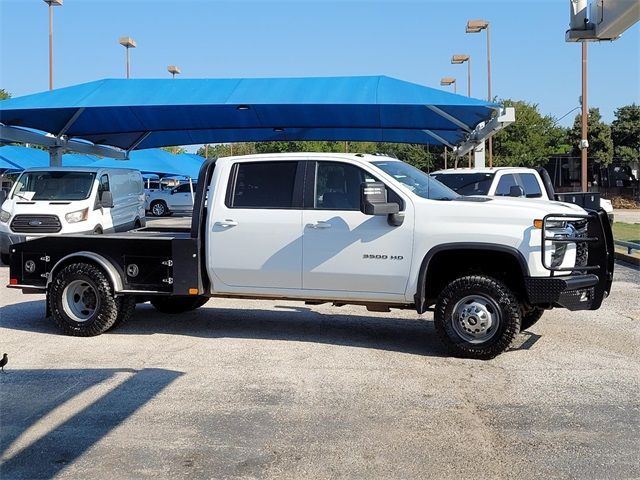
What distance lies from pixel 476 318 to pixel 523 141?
4627cm

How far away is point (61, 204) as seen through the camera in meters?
14.7

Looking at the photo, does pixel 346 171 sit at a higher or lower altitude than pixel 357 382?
higher

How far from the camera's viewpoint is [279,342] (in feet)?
26.2

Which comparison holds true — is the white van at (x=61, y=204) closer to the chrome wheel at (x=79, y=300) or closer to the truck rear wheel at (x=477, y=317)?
the chrome wheel at (x=79, y=300)

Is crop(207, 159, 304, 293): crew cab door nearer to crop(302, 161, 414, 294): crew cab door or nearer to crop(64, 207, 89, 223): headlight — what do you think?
crop(302, 161, 414, 294): crew cab door

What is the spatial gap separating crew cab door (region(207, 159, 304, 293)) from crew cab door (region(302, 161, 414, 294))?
145 mm

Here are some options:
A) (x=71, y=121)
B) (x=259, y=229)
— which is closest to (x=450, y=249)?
(x=259, y=229)

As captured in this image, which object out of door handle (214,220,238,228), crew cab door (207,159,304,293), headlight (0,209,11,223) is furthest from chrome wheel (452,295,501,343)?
headlight (0,209,11,223)

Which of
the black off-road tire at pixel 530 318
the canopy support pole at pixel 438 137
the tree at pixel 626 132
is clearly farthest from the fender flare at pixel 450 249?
the tree at pixel 626 132

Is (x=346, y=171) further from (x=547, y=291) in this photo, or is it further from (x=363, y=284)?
(x=547, y=291)

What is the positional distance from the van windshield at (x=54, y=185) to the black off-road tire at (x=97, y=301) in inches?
281

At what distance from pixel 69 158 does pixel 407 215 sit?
121 ft

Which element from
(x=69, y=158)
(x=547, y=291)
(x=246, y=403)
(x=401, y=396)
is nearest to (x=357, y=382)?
(x=401, y=396)

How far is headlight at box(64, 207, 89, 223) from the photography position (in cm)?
1444
